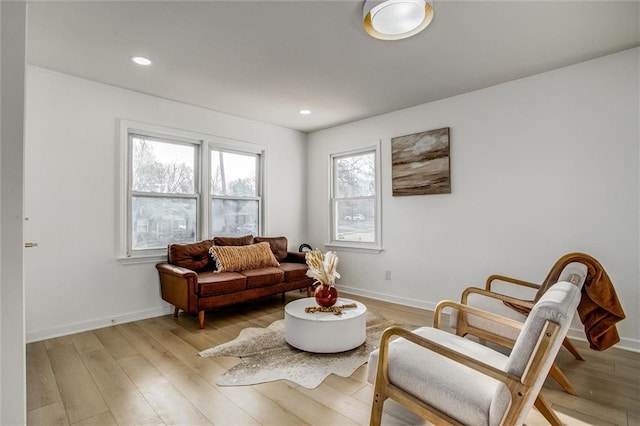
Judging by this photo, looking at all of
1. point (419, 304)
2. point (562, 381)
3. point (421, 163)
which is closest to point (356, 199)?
point (421, 163)

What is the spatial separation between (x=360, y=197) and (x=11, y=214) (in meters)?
3.97

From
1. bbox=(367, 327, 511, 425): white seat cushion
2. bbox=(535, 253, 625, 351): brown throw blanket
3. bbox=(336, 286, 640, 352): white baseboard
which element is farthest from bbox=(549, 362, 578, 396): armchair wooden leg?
bbox=(336, 286, 640, 352): white baseboard

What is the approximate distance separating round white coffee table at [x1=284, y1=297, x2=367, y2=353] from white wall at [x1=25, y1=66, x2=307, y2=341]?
197cm

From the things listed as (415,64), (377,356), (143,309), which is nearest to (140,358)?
(143,309)

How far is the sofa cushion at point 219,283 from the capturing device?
336 centimetres

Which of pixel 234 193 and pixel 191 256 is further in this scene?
pixel 234 193

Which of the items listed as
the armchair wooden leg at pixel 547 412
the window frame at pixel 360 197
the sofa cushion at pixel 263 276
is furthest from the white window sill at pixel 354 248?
the armchair wooden leg at pixel 547 412

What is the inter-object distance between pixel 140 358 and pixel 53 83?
271 centimetres

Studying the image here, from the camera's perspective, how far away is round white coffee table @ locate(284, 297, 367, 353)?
8.87ft

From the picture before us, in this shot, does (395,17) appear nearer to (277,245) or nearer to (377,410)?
(377,410)

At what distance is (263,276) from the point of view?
3842 millimetres

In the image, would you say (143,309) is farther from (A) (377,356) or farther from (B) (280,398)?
(A) (377,356)

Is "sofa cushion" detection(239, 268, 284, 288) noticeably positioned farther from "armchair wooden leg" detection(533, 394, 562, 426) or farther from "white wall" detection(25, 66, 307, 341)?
"armchair wooden leg" detection(533, 394, 562, 426)

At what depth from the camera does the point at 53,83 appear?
320 cm
